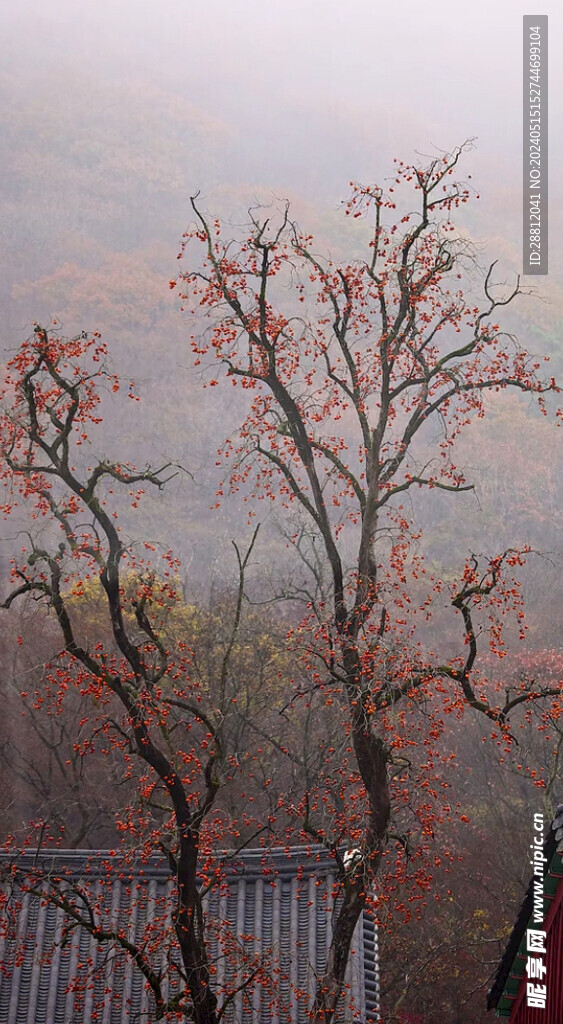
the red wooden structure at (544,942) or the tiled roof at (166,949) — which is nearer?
the red wooden structure at (544,942)

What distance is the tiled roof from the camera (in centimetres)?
950

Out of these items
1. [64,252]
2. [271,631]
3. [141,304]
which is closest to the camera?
[271,631]

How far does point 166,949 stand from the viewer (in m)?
9.48

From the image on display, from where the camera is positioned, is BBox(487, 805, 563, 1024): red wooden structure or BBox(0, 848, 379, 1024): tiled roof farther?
BBox(0, 848, 379, 1024): tiled roof

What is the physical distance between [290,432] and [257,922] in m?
5.07

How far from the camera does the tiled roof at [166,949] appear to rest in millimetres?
9500

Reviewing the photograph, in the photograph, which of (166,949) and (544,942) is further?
(166,949)

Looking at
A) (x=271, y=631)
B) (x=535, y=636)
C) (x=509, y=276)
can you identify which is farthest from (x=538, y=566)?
(x=509, y=276)

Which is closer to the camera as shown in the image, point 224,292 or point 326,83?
point 224,292

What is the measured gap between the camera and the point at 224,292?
8.47 metres

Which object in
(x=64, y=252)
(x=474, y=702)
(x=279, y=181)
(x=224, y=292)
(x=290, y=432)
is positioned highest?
(x=279, y=181)

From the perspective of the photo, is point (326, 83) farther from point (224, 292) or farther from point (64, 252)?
point (224, 292)

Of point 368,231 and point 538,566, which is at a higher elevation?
point 368,231

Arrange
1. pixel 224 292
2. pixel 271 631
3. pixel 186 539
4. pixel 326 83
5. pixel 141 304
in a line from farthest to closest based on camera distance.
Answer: pixel 326 83 → pixel 141 304 → pixel 186 539 → pixel 271 631 → pixel 224 292
